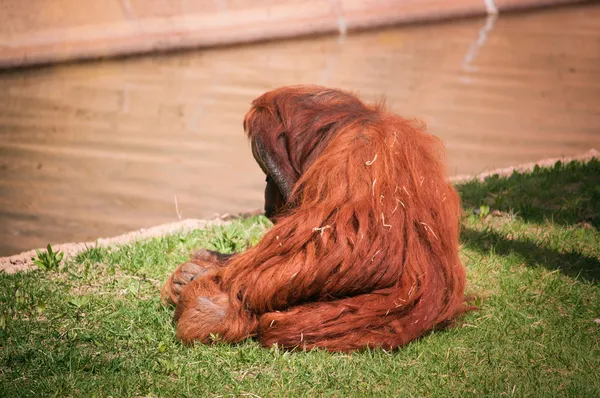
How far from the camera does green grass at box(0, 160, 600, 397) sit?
2.93 meters

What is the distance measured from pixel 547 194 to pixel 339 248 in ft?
7.92

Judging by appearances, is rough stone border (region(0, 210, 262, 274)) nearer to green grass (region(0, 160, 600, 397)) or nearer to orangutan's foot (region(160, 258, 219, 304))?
green grass (region(0, 160, 600, 397))

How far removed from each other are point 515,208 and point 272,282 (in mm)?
2247

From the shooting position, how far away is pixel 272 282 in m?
3.12

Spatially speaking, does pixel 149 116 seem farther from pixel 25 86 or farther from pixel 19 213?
pixel 19 213

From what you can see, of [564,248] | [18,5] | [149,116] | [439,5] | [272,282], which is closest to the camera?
[272,282]

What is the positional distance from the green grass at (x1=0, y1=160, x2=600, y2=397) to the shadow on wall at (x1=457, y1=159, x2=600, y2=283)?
0.02 m

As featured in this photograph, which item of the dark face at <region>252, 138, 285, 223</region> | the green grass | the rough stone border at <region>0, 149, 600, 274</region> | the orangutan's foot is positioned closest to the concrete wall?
the rough stone border at <region>0, 149, 600, 274</region>

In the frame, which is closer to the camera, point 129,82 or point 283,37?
point 129,82

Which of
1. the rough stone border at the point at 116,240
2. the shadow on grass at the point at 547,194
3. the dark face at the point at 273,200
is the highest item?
the dark face at the point at 273,200

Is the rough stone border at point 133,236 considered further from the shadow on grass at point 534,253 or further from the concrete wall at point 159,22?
the concrete wall at point 159,22

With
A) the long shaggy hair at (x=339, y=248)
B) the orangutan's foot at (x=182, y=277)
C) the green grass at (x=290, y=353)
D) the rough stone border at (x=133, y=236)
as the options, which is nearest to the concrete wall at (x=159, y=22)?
the rough stone border at (x=133, y=236)

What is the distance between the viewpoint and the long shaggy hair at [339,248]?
3.13m

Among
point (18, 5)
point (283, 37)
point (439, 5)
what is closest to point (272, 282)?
point (18, 5)
